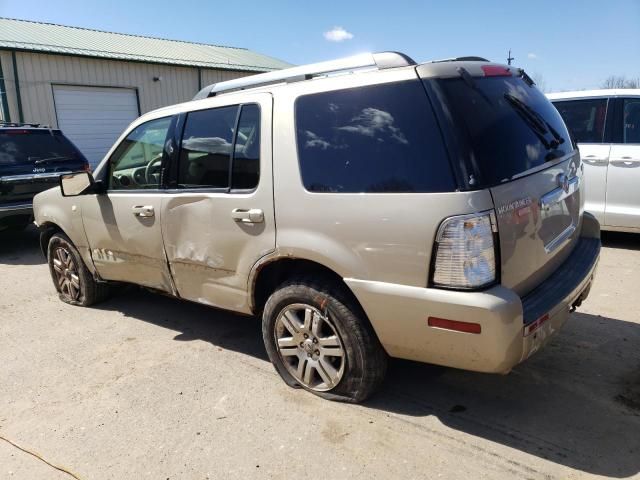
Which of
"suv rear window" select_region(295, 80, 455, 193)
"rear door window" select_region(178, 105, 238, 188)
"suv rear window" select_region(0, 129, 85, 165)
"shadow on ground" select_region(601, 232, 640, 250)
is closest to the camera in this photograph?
"suv rear window" select_region(295, 80, 455, 193)

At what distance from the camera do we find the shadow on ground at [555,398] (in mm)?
2625

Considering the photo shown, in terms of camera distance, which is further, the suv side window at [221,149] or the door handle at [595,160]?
the door handle at [595,160]

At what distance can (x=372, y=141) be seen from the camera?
2.69 meters

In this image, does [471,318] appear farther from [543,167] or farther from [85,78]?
[85,78]

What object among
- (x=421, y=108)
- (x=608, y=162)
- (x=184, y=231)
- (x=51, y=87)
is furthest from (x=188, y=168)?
(x=51, y=87)

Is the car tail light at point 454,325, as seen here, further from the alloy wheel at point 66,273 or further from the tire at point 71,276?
the alloy wheel at point 66,273

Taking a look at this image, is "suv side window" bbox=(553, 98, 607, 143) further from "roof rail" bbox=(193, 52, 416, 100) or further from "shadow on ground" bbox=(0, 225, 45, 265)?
"shadow on ground" bbox=(0, 225, 45, 265)

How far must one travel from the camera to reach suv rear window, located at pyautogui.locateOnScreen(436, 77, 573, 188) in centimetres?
247

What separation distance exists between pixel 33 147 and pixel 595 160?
8014 mm

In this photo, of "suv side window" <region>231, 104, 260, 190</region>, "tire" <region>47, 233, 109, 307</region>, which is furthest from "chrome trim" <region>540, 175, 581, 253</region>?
"tire" <region>47, 233, 109, 307</region>

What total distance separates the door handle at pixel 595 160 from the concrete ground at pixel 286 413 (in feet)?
7.95

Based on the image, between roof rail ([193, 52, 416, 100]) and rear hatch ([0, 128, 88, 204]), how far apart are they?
4958mm

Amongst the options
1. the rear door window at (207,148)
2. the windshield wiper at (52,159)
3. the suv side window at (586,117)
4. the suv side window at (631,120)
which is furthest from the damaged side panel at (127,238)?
the suv side window at (631,120)

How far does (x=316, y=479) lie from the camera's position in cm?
250
